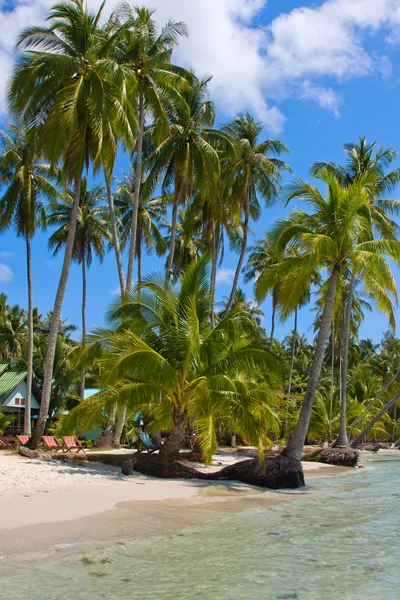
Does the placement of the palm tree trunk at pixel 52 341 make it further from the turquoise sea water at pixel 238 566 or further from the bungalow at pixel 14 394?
the bungalow at pixel 14 394

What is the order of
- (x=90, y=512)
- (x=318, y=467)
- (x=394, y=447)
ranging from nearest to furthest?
(x=90, y=512) < (x=318, y=467) < (x=394, y=447)

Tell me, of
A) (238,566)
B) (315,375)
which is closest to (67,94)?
(315,375)

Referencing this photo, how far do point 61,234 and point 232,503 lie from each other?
21.1 meters

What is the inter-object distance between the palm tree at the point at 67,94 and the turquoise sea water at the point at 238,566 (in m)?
10.1

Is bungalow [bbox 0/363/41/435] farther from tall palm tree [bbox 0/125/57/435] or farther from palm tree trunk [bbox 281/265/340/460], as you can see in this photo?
palm tree trunk [bbox 281/265/340/460]

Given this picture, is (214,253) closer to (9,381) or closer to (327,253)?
(327,253)

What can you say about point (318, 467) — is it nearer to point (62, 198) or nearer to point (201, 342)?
point (201, 342)

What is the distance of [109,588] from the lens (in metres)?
5.48

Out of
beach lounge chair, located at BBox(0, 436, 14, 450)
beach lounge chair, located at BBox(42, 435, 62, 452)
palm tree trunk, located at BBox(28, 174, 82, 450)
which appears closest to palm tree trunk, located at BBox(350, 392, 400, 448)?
beach lounge chair, located at BBox(42, 435, 62, 452)

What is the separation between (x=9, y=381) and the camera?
31391 mm

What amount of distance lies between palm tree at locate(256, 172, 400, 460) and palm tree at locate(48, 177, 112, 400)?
42.7 ft

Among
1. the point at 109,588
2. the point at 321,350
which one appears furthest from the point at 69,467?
the point at 109,588

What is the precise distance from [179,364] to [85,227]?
16236 millimetres

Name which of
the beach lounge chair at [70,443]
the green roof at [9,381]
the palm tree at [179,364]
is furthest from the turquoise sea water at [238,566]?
the green roof at [9,381]
